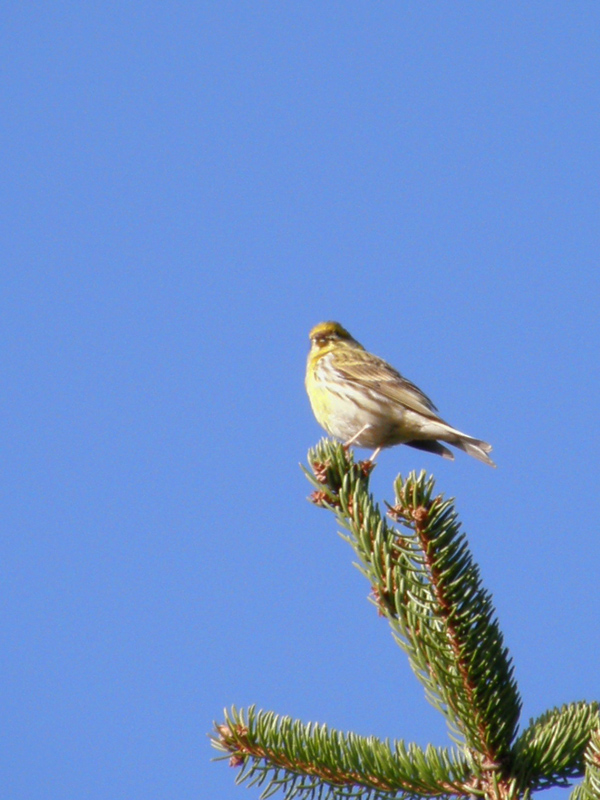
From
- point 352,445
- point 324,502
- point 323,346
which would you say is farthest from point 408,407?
point 324,502

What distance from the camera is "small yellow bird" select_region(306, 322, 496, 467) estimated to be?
8438mm

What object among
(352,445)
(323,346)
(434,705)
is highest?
(323,346)

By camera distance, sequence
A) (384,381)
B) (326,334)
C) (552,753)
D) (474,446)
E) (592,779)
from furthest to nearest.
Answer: (326,334)
(384,381)
(474,446)
(552,753)
(592,779)

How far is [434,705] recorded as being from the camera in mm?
3023

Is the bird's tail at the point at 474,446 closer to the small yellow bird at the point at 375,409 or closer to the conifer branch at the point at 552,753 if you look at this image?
the small yellow bird at the point at 375,409

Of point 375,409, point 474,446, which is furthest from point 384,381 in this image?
point 474,446

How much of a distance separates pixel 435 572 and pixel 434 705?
422 millimetres

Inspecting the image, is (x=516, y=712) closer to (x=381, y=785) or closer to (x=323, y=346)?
(x=381, y=785)

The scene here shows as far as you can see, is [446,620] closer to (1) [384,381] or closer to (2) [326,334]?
(1) [384,381]

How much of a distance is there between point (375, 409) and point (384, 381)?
71 cm

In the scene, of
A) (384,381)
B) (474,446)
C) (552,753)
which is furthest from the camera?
(384,381)

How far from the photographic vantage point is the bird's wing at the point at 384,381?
348 inches

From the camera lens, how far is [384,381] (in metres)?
9.34

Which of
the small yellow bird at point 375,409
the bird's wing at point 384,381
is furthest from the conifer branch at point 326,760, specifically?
the bird's wing at point 384,381
